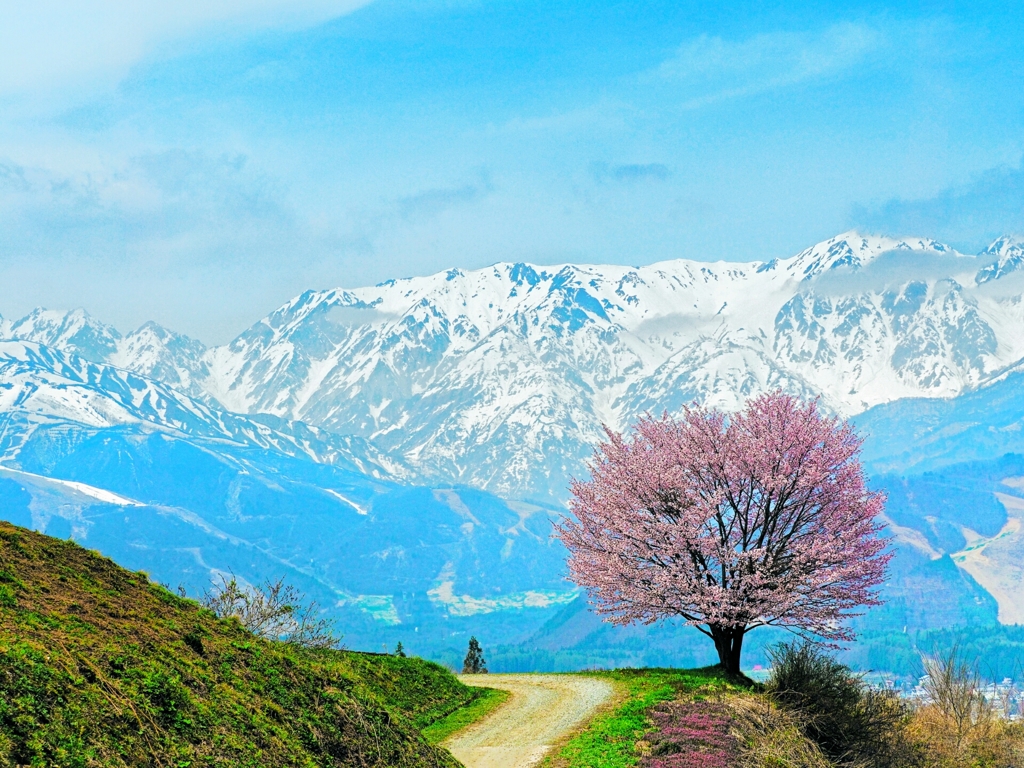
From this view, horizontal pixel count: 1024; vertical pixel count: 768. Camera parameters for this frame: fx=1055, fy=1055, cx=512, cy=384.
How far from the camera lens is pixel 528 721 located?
108 ft

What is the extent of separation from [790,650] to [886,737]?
4.67 metres

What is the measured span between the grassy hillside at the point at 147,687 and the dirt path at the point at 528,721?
2989 millimetres

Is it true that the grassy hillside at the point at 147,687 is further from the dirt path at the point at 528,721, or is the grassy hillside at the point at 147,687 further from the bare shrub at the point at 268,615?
the bare shrub at the point at 268,615

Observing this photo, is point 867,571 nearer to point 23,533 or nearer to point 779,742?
point 779,742

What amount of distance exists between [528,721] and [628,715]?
3123mm

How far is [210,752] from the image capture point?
1817 cm

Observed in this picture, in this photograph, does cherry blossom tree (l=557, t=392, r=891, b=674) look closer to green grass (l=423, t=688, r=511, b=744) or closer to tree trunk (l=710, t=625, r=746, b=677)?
tree trunk (l=710, t=625, r=746, b=677)

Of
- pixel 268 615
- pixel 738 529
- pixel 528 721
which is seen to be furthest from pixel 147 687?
pixel 738 529

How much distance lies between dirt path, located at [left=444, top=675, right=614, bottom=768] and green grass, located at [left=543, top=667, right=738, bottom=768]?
657mm

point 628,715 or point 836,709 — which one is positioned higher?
point 836,709

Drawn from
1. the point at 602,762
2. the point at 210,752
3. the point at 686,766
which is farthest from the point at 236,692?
the point at 686,766

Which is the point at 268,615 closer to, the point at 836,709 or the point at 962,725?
the point at 836,709

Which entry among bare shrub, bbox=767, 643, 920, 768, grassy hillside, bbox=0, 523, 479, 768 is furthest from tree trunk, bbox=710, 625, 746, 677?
grassy hillside, bbox=0, 523, 479, 768

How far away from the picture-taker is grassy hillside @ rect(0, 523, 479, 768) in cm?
1630
